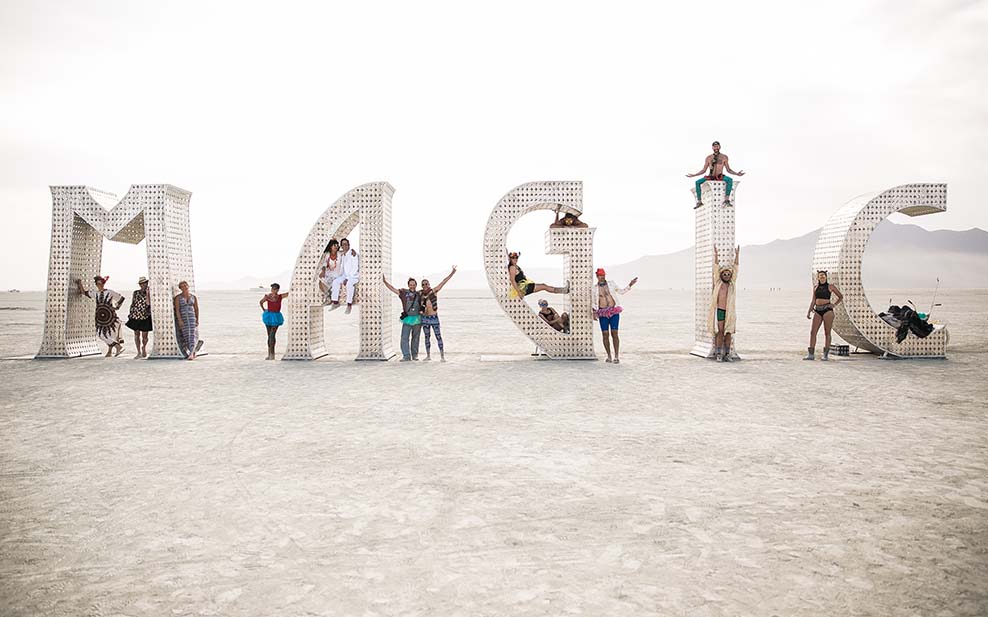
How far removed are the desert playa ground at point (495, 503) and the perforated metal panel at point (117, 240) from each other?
462 centimetres

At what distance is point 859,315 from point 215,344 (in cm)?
1647

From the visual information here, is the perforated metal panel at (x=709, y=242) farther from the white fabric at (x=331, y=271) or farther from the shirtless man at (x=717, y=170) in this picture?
the white fabric at (x=331, y=271)

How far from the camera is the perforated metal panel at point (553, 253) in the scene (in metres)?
13.8

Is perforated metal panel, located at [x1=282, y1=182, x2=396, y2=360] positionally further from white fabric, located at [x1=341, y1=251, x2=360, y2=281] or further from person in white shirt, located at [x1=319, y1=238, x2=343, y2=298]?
white fabric, located at [x1=341, y1=251, x2=360, y2=281]

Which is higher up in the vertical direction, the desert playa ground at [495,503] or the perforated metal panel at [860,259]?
the perforated metal panel at [860,259]

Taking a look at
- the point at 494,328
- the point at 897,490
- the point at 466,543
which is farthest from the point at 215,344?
the point at 897,490

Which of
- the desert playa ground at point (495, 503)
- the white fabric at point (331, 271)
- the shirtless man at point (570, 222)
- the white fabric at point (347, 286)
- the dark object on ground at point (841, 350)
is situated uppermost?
the shirtless man at point (570, 222)

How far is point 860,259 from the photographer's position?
1376 cm

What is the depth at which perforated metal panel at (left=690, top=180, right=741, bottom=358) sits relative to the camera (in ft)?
45.6

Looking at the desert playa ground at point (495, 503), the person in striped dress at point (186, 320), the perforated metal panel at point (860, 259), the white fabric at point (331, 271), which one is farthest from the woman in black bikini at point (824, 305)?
the person in striped dress at point (186, 320)

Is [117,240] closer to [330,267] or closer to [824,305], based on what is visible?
[330,267]

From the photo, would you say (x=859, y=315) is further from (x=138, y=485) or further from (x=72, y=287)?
(x=72, y=287)

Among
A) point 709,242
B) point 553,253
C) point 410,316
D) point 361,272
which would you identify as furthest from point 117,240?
point 709,242

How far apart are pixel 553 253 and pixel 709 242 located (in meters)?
3.46
